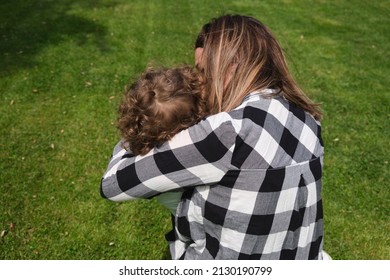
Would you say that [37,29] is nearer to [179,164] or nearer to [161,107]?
[161,107]

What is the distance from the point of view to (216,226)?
183cm

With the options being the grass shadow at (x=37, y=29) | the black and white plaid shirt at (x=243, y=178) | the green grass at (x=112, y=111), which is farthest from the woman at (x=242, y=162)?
the grass shadow at (x=37, y=29)

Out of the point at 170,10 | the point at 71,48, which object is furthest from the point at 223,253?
the point at 170,10

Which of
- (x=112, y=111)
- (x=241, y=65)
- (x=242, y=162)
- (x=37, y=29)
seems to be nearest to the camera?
(x=242, y=162)

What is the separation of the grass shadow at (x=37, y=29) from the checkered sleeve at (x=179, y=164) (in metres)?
6.00

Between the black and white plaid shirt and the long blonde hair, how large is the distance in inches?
2.9

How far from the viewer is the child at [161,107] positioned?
5.95 ft

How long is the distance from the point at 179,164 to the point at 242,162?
0.26 metres

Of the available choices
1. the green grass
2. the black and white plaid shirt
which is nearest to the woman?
the black and white plaid shirt

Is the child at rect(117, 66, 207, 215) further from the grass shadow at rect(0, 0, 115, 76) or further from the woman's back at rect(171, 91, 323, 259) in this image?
the grass shadow at rect(0, 0, 115, 76)

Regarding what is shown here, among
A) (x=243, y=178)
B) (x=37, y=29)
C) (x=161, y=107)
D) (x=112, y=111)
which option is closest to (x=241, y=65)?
(x=161, y=107)

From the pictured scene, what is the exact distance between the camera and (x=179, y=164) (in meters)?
1.74

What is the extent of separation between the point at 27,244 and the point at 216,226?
2.73m

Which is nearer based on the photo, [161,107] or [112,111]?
[161,107]
